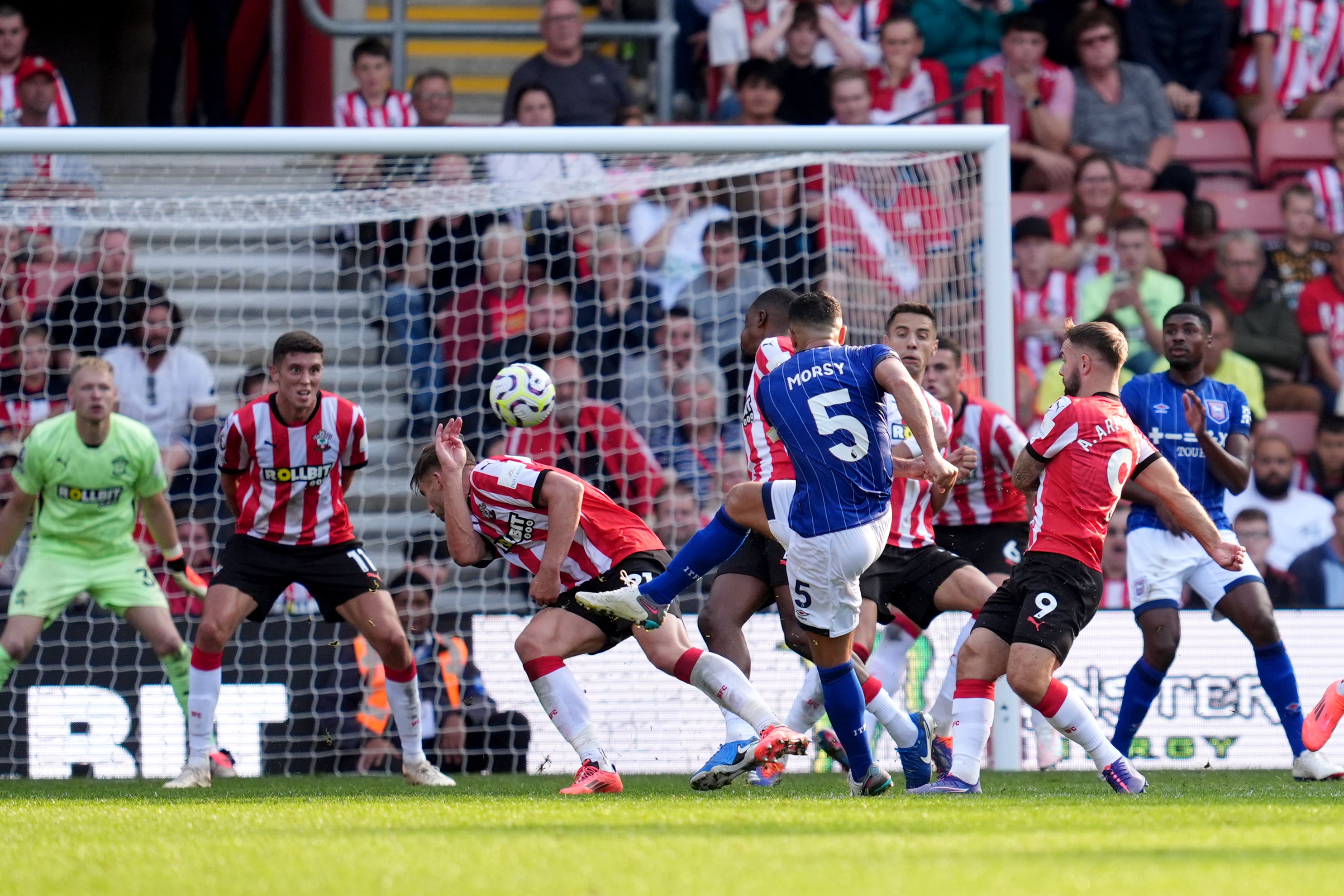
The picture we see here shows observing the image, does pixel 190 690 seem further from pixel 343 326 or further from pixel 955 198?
pixel 955 198

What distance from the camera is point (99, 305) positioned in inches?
409

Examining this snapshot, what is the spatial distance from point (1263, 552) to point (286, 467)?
6.21 m

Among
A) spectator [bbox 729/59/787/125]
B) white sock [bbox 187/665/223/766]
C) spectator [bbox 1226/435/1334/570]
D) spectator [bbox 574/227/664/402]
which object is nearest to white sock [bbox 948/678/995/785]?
white sock [bbox 187/665/223/766]

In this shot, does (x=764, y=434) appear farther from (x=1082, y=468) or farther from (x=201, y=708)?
(x=201, y=708)

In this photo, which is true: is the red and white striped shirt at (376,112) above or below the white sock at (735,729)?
above

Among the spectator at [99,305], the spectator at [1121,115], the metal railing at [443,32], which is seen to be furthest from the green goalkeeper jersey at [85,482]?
the spectator at [1121,115]

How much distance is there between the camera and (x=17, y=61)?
1205 cm

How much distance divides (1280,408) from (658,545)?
22.1 ft

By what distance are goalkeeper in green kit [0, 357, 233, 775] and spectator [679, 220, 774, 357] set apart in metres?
3.66

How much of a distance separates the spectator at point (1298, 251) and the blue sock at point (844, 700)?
7.67 metres

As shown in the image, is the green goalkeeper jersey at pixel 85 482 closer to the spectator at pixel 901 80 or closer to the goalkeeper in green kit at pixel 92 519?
the goalkeeper in green kit at pixel 92 519

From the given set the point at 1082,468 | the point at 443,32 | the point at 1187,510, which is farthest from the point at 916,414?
the point at 443,32

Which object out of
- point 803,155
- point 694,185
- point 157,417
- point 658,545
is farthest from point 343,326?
point 658,545

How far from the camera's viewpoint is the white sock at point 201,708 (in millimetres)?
7875
